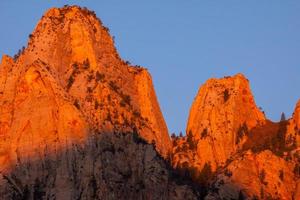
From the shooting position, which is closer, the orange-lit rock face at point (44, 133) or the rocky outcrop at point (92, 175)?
the rocky outcrop at point (92, 175)

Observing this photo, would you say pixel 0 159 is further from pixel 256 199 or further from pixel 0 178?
pixel 256 199

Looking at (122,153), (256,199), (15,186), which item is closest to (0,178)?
(15,186)

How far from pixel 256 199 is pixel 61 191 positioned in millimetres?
24090

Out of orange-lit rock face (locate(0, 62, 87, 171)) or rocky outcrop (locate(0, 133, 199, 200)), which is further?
orange-lit rock face (locate(0, 62, 87, 171))

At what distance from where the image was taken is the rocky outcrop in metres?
193

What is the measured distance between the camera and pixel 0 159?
198250 millimetres

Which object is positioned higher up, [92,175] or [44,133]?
[44,133]

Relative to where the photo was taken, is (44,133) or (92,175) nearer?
(92,175)

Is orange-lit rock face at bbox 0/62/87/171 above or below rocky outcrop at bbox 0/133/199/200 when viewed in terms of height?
above

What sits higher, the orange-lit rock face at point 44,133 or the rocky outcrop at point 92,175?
the orange-lit rock face at point 44,133

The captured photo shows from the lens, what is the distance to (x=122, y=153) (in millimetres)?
198375

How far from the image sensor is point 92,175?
19375 cm

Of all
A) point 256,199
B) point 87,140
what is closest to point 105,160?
point 87,140

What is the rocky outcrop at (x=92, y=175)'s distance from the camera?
19325cm
